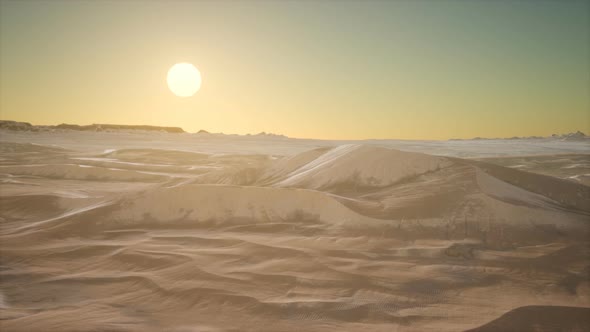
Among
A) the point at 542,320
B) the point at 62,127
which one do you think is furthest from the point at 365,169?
the point at 62,127

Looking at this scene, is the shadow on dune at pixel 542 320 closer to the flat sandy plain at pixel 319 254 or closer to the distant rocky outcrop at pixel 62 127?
the flat sandy plain at pixel 319 254

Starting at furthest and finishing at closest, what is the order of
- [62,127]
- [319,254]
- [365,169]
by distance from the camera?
[62,127] < [365,169] < [319,254]

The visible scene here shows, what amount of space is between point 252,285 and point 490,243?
2.06 m

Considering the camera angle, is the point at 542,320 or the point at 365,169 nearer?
the point at 542,320

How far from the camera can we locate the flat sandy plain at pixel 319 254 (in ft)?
6.07

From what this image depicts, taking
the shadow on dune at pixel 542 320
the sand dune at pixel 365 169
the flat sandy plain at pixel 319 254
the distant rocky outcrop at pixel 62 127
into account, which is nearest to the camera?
the shadow on dune at pixel 542 320

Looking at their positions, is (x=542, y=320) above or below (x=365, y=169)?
below

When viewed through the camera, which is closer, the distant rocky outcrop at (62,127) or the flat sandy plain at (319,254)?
the flat sandy plain at (319,254)

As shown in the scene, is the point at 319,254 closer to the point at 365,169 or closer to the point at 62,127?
the point at 365,169

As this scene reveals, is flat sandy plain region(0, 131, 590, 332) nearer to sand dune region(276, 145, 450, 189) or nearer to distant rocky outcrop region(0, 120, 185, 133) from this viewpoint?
sand dune region(276, 145, 450, 189)

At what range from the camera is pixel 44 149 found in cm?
1576

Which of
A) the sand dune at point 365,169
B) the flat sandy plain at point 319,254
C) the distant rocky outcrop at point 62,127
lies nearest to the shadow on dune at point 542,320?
the flat sandy plain at point 319,254

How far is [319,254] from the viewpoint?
2.73 metres

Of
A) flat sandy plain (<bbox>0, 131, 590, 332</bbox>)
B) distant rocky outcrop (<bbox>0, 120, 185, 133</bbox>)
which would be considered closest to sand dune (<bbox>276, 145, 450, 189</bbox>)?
flat sandy plain (<bbox>0, 131, 590, 332</bbox>)
